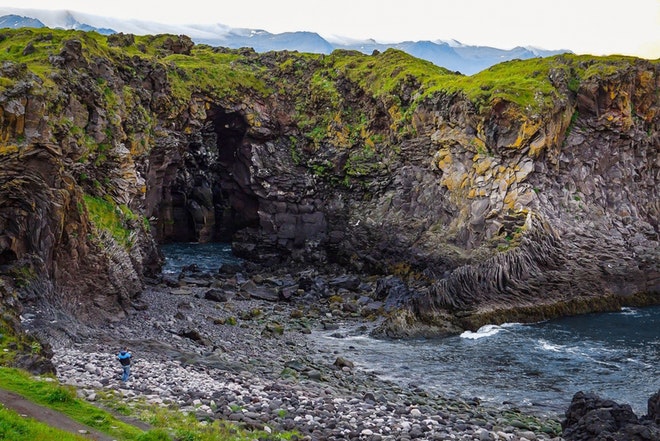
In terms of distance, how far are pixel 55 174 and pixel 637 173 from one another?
2161 inches

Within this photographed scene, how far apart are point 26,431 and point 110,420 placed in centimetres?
292

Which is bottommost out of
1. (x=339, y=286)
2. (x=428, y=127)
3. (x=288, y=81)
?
(x=339, y=286)

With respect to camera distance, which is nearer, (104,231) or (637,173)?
(104,231)

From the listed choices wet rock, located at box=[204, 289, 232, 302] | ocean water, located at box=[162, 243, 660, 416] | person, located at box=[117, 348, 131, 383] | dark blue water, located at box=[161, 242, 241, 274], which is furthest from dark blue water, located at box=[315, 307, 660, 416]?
dark blue water, located at box=[161, 242, 241, 274]

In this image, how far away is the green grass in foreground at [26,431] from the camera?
46.5 ft

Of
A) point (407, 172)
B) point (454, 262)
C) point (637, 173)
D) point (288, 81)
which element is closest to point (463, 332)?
point (454, 262)

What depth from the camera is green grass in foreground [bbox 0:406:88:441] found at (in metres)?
14.2

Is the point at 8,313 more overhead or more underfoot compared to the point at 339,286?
more overhead

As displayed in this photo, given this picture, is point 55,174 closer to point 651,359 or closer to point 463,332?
point 463,332

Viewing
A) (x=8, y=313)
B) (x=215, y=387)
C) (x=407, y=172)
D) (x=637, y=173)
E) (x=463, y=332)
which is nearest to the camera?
(x=215, y=387)

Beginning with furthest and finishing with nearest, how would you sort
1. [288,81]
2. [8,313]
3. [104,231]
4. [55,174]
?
[288,81] < [104,231] < [55,174] < [8,313]

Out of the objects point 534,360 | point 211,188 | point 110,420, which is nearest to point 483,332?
point 534,360

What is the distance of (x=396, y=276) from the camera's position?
5906 cm

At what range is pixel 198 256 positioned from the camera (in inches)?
2810
